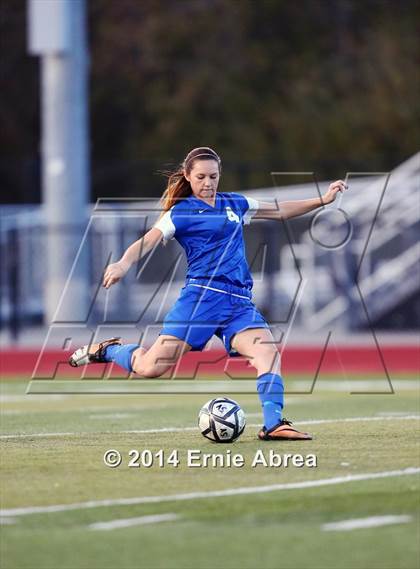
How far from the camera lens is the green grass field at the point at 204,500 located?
5844 millimetres

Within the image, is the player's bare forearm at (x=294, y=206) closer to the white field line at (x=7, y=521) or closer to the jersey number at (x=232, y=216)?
the jersey number at (x=232, y=216)

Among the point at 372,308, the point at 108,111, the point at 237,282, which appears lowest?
the point at 237,282

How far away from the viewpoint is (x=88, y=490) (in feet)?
23.4

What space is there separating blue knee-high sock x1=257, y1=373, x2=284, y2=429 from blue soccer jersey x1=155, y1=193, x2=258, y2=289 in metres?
0.62

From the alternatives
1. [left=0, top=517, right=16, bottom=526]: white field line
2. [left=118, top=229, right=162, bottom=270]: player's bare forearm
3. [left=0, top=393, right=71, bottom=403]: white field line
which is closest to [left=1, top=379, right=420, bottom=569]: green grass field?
[left=0, top=517, right=16, bottom=526]: white field line

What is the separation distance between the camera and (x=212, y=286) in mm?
8688

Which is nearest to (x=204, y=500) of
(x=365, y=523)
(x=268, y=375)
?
(x=365, y=523)

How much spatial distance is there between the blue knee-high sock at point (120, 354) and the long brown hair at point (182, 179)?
0.99 meters

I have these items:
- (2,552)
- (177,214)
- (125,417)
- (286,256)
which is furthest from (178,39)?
(2,552)

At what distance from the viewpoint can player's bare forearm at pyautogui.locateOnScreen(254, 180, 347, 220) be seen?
356 inches

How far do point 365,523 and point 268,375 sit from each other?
88.8 inches

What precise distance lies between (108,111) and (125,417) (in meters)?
29.4

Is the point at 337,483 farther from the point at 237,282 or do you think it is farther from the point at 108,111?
the point at 108,111

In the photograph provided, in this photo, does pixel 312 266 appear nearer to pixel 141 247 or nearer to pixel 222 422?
pixel 222 422
